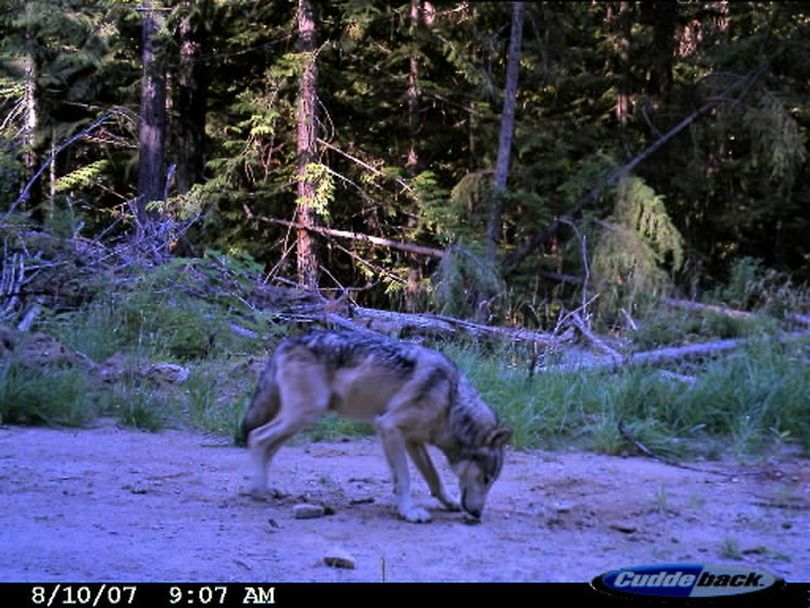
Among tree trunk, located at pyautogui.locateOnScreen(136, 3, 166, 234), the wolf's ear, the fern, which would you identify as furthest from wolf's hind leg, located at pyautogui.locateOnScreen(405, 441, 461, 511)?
the fern

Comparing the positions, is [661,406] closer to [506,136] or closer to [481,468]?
[481,468]

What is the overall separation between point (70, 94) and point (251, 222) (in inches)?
208

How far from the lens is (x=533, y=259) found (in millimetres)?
16797

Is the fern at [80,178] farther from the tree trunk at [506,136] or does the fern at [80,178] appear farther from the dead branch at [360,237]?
the tree trunk at [506,136]

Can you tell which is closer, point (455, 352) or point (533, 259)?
point (455, 352)

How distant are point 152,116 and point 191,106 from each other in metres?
1.36

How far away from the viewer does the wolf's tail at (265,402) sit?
17.9 feet

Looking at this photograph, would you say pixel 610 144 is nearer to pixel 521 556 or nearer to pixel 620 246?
pixel 620 246

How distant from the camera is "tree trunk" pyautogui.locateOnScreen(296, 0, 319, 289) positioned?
1727cm

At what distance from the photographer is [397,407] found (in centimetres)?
514

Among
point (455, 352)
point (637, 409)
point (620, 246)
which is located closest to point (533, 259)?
point (620, 246)

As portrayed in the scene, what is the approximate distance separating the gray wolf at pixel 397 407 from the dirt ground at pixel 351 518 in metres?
0.25

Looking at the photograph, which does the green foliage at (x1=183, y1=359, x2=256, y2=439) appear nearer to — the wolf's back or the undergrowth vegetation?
the undergrowth vegetation

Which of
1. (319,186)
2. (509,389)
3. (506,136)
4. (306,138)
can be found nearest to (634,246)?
(506,136)
